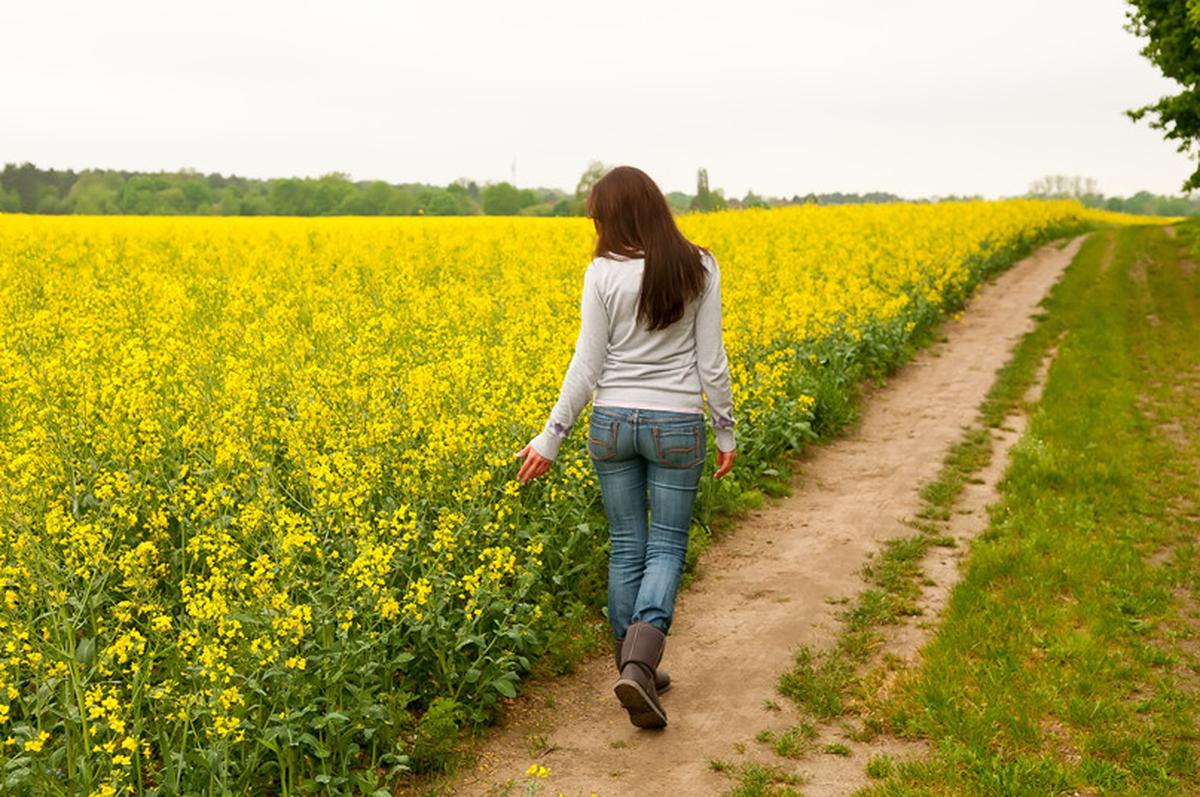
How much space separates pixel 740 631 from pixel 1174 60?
15421 millimetres

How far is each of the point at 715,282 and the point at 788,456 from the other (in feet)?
17.7

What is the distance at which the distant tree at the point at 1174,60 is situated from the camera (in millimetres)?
16216

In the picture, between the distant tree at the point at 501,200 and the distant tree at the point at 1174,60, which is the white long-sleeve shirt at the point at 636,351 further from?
the distant tree at the point at 501,200

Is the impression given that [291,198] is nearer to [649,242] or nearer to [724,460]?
[724,460]

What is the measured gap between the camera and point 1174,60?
16.8m

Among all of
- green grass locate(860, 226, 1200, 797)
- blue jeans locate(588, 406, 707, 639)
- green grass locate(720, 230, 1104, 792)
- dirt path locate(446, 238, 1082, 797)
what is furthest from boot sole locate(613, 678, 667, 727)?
green grass locate(860, 226, 1200, 797)

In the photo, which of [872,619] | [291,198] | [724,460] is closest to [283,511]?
[724,460]

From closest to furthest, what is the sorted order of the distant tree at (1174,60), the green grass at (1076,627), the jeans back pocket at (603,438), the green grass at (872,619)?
the green grass at (1076,627) < the jeans back pocket at (603,438) < the green grass at (872,619) < the distant tree at (1174,60)

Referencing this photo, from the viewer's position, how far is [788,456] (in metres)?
9.75

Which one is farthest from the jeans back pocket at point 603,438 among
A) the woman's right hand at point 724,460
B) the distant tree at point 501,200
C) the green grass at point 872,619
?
the distant tree at point 501,200

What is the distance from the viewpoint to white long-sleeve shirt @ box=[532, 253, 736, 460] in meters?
4.55

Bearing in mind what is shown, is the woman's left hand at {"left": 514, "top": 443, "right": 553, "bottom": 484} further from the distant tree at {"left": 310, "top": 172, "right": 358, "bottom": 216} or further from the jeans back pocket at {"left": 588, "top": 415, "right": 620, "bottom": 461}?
the distant tree at {"left": 310, "top": 172, "right": 358, "bottom": 216}

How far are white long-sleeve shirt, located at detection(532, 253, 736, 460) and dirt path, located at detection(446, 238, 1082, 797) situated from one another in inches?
63.7

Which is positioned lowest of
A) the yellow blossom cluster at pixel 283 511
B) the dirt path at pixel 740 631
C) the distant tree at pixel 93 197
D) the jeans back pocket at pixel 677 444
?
the dirt path at pixel 740 631
